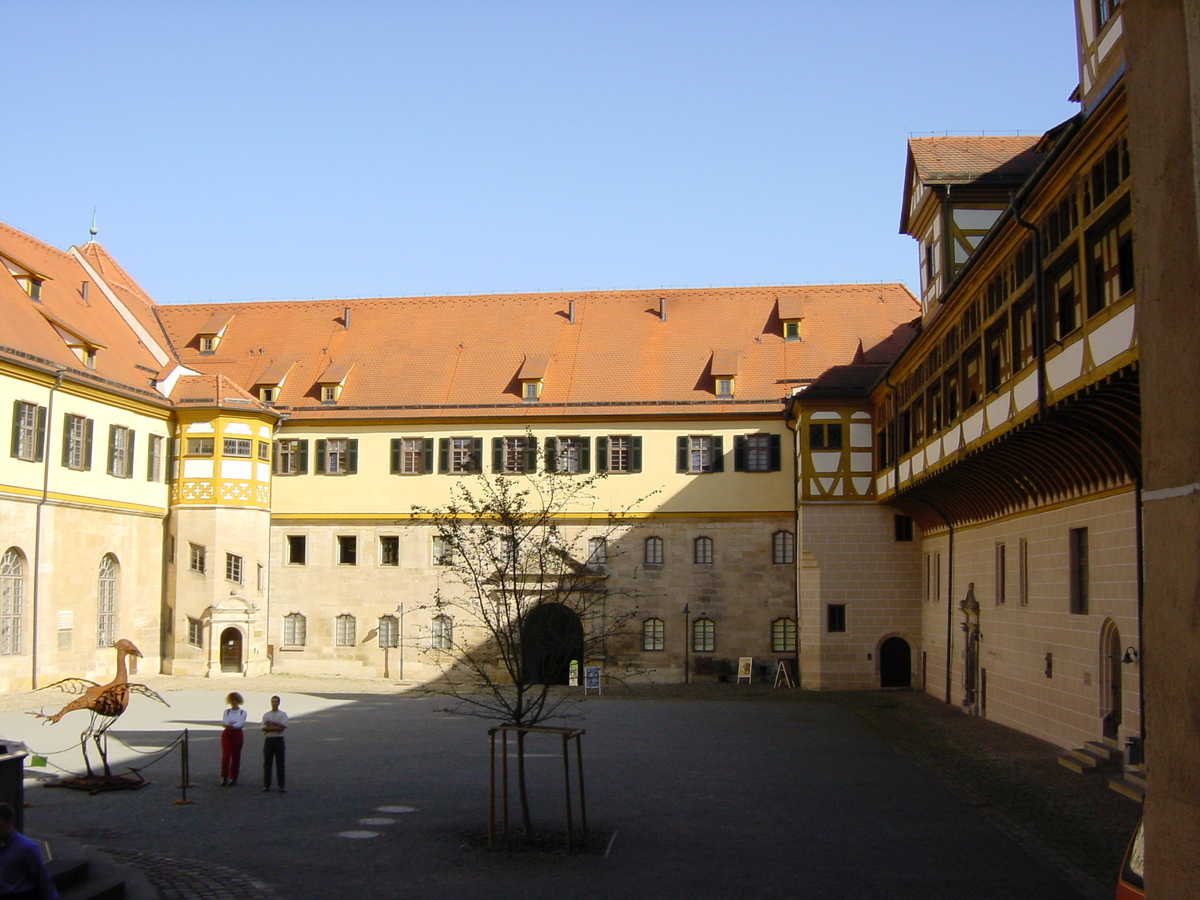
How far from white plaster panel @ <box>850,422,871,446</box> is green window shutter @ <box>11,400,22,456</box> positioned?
2132 centimetres

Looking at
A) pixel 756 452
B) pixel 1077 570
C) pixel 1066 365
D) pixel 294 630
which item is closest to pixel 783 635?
pixel 756 452

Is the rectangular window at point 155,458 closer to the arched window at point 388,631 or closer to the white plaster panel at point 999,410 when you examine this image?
the arched window at point 388,631

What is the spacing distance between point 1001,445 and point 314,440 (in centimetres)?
2445

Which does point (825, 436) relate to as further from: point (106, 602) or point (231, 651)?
point (106, 602)

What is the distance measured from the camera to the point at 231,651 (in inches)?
1420

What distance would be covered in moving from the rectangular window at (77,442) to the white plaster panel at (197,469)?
3868 millimetres

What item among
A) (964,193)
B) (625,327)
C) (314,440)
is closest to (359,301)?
(314,440)

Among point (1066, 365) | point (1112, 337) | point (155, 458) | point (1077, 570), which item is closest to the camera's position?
point (1112, 337)

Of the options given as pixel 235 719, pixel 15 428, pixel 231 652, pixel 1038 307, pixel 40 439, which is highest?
pixel 1038 307

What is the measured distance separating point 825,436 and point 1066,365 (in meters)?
18.4

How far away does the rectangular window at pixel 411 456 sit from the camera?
1499 inches

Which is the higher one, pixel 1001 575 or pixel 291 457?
pixel 291 457

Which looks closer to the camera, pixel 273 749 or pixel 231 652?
pixel 273 749

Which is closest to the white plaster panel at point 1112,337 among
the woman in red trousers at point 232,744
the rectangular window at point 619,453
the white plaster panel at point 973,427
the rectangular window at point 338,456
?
the white plaster panel at point 973,427
